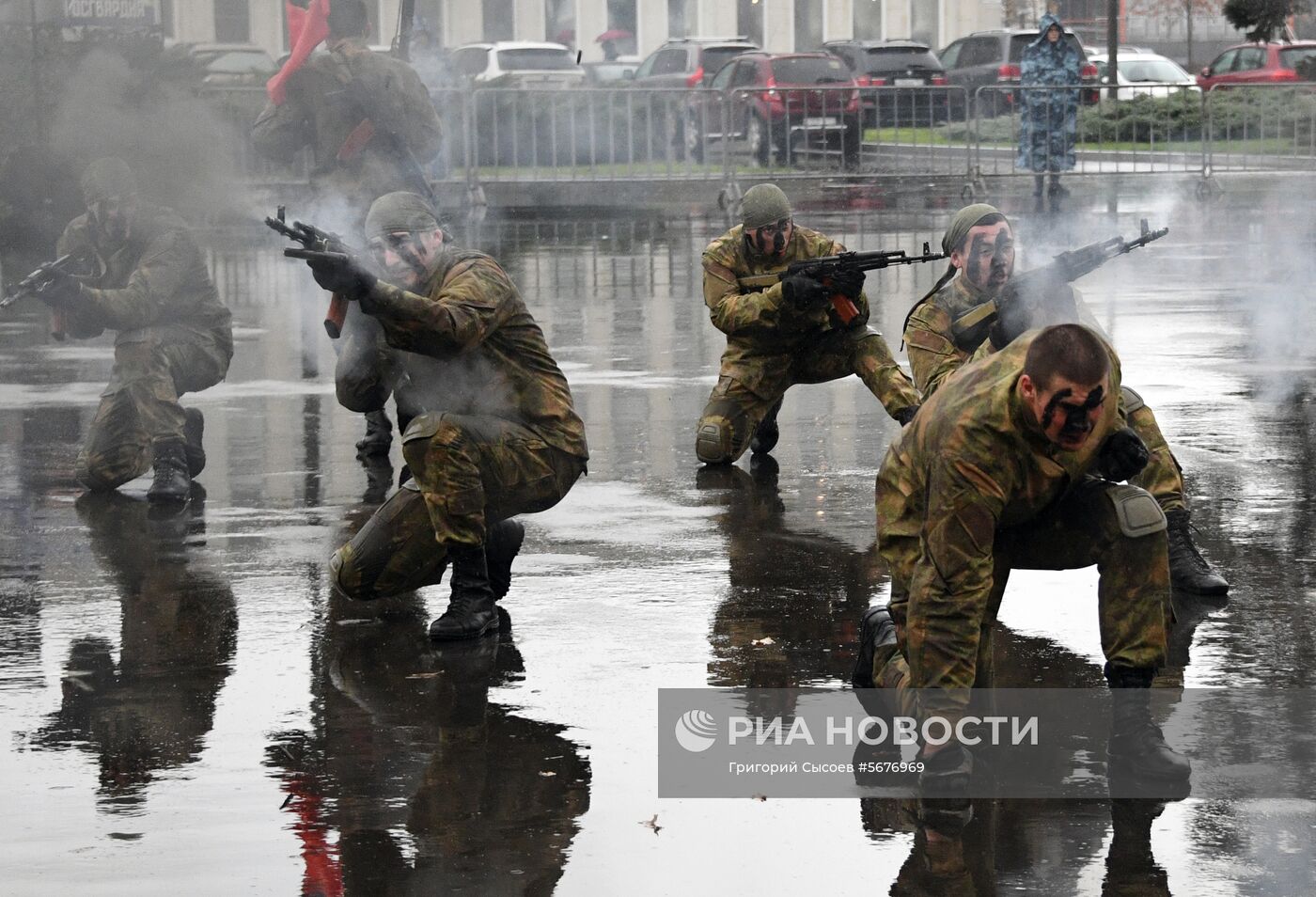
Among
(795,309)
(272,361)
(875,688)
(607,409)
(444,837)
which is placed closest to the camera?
(444,837)

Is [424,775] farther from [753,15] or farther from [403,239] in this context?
[753,15]

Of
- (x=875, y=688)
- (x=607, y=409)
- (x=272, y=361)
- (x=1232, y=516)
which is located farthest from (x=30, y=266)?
(x=875, y=688)

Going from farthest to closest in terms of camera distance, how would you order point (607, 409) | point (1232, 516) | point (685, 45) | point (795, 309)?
point (685, 45) → point (607, 409) → point (795, 309) → point (1232, 516)

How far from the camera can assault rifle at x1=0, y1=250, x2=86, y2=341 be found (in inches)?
340

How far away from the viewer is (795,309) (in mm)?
9047

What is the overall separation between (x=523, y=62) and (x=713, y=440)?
1138 inches

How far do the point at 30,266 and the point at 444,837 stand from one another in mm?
13225

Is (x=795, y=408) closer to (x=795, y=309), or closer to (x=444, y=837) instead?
(x=795, y=309)

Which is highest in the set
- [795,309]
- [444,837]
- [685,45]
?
[685,45]

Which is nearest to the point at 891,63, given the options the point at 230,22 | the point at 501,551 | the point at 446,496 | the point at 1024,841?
the point at 230,22

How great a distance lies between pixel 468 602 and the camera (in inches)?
256

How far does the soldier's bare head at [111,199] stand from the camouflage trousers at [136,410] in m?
0.45

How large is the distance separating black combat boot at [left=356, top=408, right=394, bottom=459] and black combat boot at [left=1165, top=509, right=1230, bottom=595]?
155 inches

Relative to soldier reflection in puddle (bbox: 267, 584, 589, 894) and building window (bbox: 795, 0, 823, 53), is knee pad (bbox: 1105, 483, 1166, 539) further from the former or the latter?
building window (bbox: 795, 0, 823, 53)
